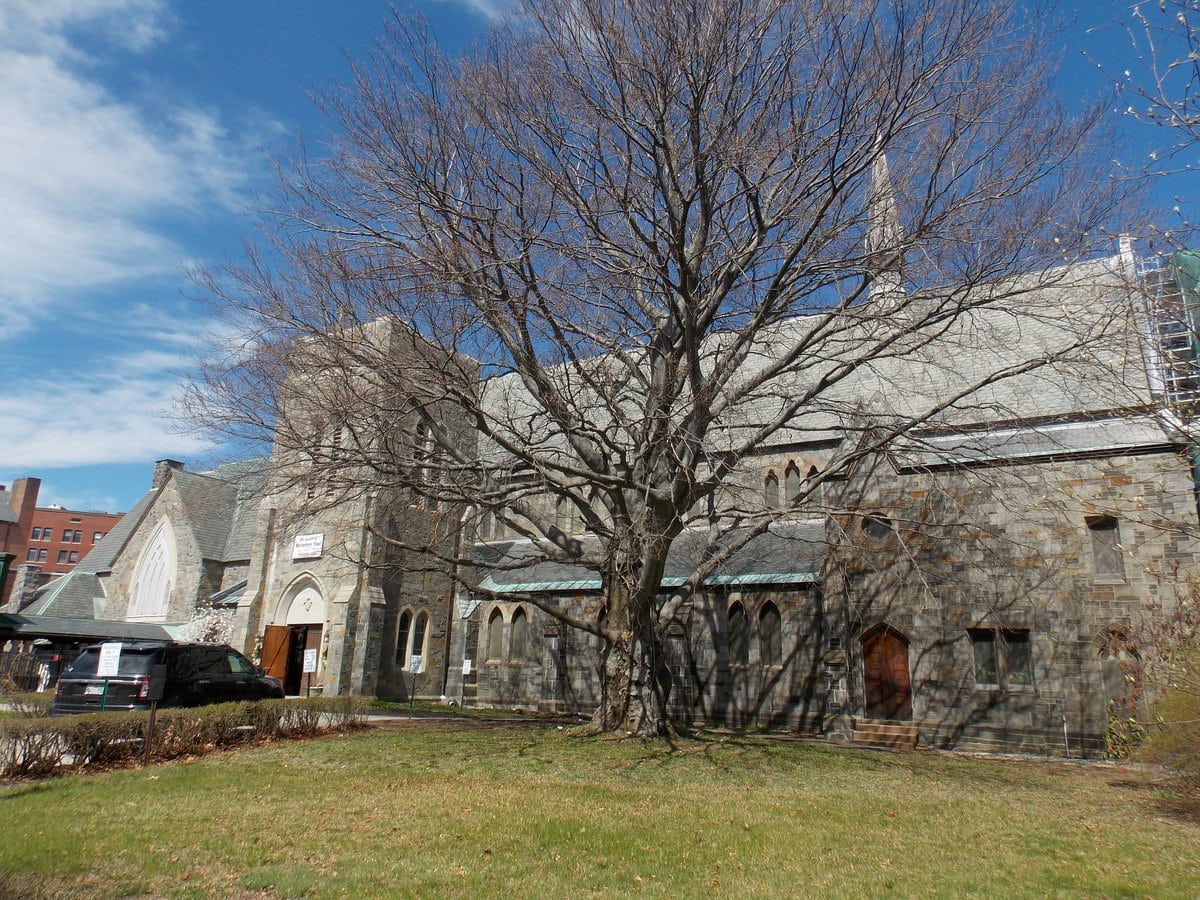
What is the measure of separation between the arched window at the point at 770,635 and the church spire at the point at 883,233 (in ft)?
30.4

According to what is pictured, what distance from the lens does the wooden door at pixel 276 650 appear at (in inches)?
948

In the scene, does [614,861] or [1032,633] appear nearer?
[614,861]

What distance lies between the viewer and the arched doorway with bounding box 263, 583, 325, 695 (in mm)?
24109

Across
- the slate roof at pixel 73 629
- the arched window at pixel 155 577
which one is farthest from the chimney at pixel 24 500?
the slate roof at pixel 73 629

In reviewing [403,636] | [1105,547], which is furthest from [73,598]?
[1105,547]

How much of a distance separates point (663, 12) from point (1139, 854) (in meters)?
10.3

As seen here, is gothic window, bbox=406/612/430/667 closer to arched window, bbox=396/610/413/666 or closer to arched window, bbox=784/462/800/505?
arched window, bbox=396/610/413/666

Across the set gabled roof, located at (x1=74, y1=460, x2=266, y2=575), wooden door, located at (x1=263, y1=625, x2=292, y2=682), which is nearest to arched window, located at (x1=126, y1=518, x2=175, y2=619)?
gabled roof, located at (x1=74, y1=460, x2=266, y2=575)

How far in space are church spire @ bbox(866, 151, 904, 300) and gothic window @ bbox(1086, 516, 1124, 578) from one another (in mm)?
7519

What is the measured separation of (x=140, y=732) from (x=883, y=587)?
13.7m

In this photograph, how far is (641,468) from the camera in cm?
1302

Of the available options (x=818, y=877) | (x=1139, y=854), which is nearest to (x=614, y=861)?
(x=818, y=877)

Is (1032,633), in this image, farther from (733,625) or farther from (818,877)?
(818,877)

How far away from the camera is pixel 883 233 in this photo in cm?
1189
